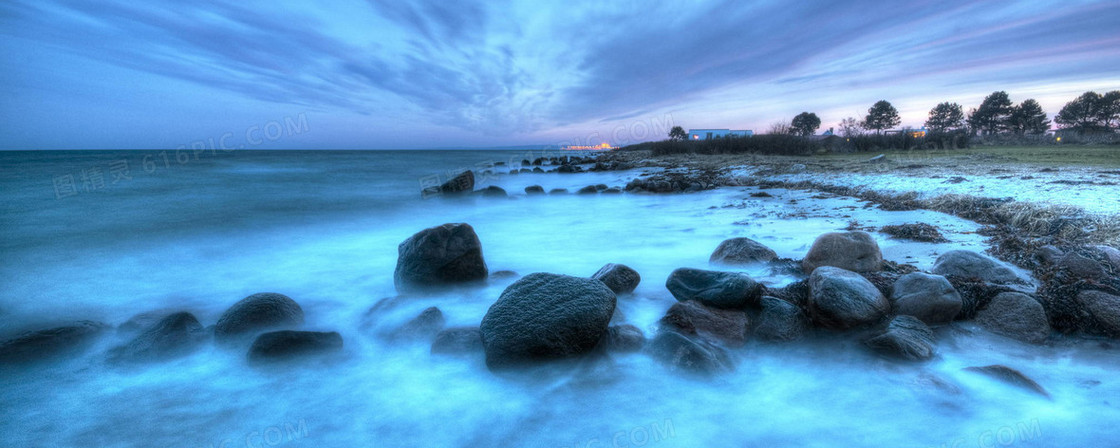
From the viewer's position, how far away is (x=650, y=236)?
7.14m

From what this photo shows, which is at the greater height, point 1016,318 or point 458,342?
point 1016,318

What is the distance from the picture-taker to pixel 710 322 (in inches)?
124


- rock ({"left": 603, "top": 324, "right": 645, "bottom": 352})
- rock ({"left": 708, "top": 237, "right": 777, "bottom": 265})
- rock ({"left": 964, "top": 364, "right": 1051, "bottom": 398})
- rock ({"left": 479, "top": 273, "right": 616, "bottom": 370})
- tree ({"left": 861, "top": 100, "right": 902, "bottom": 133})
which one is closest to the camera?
rock ({"left": 964, "top": 364, "right": 1051, "bottom": 398})

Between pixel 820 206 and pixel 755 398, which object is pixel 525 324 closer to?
pixel 755 398

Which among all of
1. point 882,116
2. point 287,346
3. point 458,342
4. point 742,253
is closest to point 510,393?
point 458,342

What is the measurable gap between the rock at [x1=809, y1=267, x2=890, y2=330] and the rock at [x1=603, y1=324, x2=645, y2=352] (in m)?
1.33

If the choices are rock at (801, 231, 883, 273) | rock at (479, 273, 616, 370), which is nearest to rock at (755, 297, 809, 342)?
rock at (801, 231, 883, 273)

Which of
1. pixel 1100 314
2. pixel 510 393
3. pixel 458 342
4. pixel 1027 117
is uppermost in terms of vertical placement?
pixel 1027 117

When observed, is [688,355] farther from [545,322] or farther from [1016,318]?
[1016,318]

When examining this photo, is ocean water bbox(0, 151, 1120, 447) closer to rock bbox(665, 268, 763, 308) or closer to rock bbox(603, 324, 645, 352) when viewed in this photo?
rock bbox(603, 324, 645, 352)

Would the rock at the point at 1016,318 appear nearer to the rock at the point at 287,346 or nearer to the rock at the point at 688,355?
the rock at the point at 688,355

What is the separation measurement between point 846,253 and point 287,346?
4707 mm

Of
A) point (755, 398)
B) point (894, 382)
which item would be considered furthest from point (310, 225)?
point (894, 382)

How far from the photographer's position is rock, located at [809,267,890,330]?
3057 millimetres
